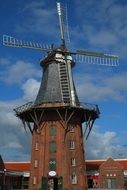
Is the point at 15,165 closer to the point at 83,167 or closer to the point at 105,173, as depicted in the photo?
the point at 105,173

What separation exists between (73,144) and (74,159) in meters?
2.07

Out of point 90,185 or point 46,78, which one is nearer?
point 46,78

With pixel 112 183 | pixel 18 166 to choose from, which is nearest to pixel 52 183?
pixel 112 183

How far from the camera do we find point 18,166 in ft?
262

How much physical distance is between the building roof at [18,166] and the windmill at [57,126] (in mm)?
23485

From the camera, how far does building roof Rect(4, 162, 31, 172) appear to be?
77613 mm

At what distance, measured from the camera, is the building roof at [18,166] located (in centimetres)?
7761

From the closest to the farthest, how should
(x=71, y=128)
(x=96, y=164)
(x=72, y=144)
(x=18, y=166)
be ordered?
(x=72, y=144), (x=71, y=128), (x=96, y=164), (x=18, y=166)

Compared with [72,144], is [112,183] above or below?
below

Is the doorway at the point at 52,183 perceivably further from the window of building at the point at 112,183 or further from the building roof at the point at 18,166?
the building roof at the point at 18,166

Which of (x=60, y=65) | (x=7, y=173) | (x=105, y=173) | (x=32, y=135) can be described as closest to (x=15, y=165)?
(x=7, y=173)

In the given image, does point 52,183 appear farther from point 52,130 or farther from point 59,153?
point 52,130

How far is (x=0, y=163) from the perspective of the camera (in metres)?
66.6

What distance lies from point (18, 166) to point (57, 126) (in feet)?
98.5
